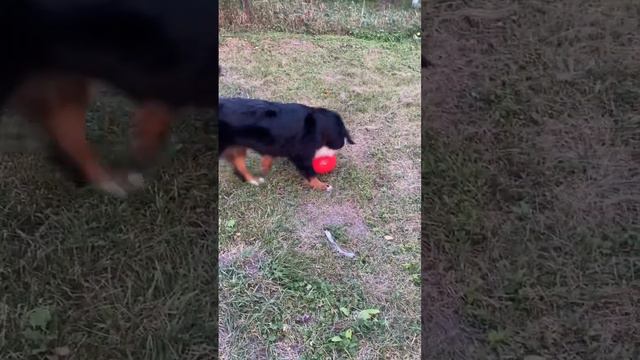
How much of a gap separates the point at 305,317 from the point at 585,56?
1.75 metres

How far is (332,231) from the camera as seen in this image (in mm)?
2021

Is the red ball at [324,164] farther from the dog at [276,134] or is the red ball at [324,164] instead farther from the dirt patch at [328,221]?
the dirt patch at [328,221]

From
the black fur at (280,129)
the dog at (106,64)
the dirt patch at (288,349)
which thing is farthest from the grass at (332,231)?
the dog at (106,64)

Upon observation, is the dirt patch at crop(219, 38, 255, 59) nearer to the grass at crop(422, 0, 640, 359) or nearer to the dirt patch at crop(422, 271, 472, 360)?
the grass at crop(422, 0, 640, 359)

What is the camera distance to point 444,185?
2.06 m

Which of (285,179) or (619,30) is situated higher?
(619,30)

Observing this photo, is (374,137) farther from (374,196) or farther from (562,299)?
(562,299)

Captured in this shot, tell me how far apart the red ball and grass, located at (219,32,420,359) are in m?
0.06

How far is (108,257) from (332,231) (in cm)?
74

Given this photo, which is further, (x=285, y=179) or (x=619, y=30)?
(x=619, y=30)

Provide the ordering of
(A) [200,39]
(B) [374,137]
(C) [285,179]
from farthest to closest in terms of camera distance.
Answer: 1. (B) [374,137]
2. (C) [285,179]
3. (A) [200,39]

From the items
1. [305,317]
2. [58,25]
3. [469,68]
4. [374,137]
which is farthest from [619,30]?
[58,25]

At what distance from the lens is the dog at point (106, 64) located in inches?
62.8

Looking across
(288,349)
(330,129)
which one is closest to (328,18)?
(330,129)
